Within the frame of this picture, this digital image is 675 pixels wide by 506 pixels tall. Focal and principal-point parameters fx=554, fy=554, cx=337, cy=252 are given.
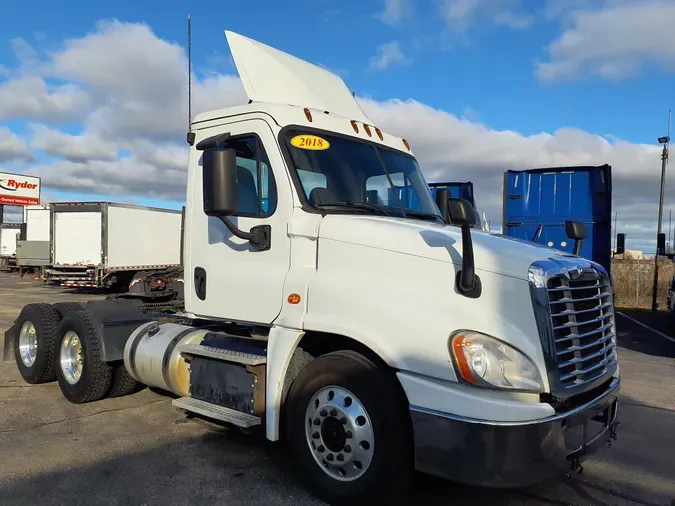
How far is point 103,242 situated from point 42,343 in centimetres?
1322

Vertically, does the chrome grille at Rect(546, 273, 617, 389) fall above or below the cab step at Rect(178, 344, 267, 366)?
above

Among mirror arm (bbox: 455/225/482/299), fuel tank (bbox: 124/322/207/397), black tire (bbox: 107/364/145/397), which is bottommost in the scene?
black tire (bbox: 107/364/145/397)

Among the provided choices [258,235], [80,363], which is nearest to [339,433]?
[258,235]

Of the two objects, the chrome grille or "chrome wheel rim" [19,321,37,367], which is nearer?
the chrome grille

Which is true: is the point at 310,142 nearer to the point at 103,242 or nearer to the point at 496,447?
the point at 496,447

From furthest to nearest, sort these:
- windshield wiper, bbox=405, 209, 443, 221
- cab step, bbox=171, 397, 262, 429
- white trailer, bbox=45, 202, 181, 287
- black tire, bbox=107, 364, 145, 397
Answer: white trailer, bbox=45, 202, 181, 287
black tire, bbox=107, 364, 145, 397
windshield wiper, bbox=405, 209, 443, 221
cab step, bbox=171, 397, 262, 429

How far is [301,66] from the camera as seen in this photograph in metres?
5.18

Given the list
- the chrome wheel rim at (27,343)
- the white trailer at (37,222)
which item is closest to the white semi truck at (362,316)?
the chrome wheel rim at (27,343)

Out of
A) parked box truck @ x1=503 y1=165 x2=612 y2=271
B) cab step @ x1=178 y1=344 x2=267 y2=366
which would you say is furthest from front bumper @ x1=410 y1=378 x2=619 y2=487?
parked box truck @ x1=503 y1=165 x2=612 y2=271

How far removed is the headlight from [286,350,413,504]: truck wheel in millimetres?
495

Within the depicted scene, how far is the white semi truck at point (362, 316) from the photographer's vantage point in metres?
3.05

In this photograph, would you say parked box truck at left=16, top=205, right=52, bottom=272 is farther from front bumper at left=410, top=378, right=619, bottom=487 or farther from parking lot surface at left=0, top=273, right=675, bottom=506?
front bumper at left=410, top=378, right=619, bottom=487

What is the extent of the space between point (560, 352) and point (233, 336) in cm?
260

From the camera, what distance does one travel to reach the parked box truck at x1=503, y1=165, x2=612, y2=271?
10648 mm
